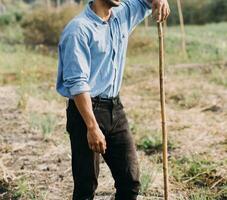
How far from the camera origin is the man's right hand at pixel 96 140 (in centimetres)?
293

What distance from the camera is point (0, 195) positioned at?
14.7 feet

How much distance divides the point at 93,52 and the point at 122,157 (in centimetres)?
58

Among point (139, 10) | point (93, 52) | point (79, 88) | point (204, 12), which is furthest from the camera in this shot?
point (204, 12)

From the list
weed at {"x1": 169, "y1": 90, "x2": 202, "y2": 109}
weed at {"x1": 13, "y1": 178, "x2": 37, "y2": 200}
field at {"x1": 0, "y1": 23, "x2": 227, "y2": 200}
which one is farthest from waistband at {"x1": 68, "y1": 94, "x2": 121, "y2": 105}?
weed at {"x1": 169, "y1": 90, "x2": 202, "y2": 109}

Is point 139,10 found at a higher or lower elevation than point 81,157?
higher

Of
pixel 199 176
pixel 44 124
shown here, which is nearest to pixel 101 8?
pixel 199 176

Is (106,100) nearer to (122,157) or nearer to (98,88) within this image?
(98,88)

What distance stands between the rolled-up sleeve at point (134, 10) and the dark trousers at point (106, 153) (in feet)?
1.45

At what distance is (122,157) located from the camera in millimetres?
3221

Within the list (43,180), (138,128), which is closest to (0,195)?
(43,180)

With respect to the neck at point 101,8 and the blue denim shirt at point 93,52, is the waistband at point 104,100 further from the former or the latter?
the neck at point 101,8

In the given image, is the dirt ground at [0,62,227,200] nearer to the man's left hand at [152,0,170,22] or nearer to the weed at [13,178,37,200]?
the weed at [13,178,37,200]

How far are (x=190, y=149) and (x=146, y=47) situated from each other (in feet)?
29.5

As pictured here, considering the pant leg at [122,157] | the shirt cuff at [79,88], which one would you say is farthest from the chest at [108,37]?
the pant leg at [122,157]
